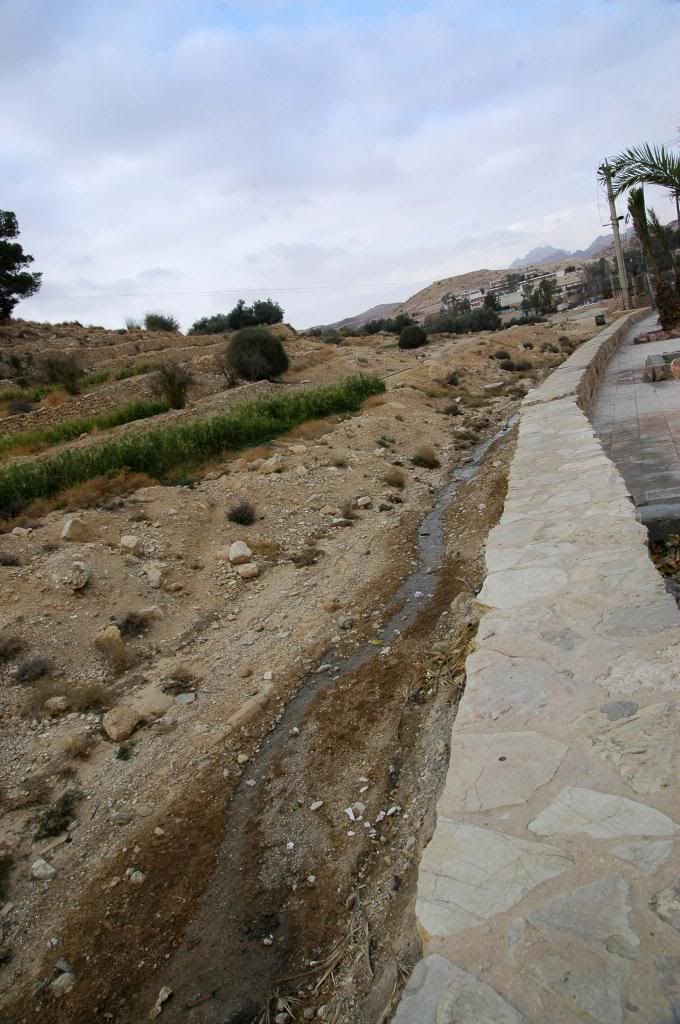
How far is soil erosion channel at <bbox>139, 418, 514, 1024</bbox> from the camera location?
261 cm

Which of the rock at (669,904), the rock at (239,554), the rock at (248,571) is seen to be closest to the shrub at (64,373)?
the rock at (239,554)

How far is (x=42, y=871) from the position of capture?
3.46 metres

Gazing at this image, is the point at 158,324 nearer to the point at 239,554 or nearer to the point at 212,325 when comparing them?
the point at 212,325

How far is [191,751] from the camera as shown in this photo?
427cm

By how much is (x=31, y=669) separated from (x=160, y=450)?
21.1 ft

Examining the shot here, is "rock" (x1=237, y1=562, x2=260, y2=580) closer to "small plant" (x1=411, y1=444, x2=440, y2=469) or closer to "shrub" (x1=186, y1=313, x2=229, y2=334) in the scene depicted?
"small plant" (x1=411, y1=444, x2=440, y2=469)

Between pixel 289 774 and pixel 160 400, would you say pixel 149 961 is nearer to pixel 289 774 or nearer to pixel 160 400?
pixel 289 774

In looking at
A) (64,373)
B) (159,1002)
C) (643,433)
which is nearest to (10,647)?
(159,1002)

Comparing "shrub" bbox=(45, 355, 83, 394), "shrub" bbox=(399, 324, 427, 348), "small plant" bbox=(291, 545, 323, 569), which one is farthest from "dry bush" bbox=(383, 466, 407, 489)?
"shrub" bbox=(399, 324, 427, 348)

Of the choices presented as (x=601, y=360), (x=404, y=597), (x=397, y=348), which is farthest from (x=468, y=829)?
(x=397, y=348)

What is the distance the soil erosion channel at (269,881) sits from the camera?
8.57 ft

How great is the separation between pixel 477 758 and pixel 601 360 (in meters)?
11.5

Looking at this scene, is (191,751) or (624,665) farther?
(191,751)

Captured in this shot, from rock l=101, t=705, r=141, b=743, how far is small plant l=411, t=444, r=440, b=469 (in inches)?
291
